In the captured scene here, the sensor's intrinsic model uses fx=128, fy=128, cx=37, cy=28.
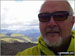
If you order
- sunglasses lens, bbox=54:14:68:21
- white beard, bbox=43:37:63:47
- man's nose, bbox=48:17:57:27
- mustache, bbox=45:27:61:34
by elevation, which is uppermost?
sunglasses lens, bbox=54:14:68:21

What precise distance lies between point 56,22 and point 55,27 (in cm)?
5

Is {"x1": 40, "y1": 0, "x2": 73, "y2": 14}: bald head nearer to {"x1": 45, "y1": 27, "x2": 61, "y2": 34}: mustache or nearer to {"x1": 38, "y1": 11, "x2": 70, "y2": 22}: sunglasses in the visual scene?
{"x1": 38, "y1": 11, "x2": 70, "y2": 22}: sunglasses

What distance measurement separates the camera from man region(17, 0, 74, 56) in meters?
0.96

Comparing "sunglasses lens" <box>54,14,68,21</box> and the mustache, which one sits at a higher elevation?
"sunglasses lens" <box>54,14,68,21</box>

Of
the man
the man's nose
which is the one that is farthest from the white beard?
→ the man's nose

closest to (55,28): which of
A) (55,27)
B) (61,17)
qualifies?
(55,27)

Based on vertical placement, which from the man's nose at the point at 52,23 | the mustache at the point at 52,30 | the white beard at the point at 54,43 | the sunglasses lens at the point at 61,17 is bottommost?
the white beard at the point at 54,43

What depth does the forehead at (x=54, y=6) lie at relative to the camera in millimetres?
965

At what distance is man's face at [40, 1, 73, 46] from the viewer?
95cm

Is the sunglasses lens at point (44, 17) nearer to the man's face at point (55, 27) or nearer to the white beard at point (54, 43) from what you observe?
the man's face at point (55, 27)

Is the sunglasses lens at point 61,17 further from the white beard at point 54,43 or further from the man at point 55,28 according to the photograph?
the white beard at point 54,43

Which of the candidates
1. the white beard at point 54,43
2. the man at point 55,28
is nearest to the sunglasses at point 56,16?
the man at point 55,28

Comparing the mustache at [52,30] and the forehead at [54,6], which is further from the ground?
the forehead at [54,6]

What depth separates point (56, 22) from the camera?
964mm
